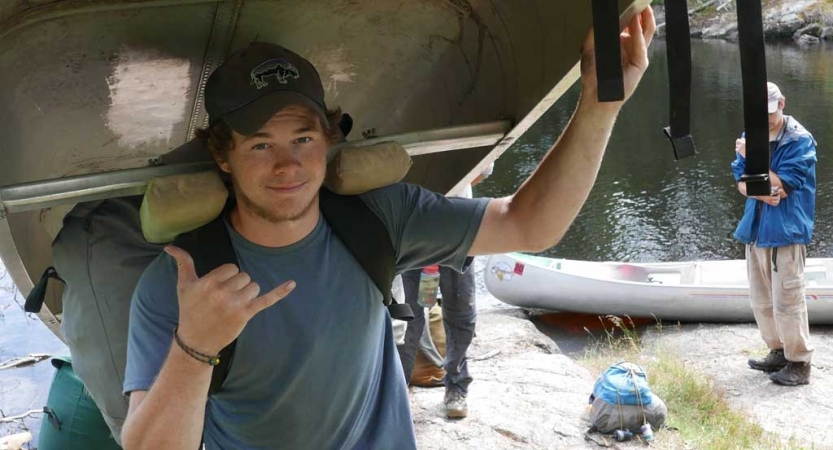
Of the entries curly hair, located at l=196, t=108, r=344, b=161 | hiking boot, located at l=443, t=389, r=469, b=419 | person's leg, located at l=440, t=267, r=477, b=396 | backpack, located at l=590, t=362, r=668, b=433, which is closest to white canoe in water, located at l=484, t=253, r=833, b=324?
backpack, located at l=590, t=362, r=668, b=433

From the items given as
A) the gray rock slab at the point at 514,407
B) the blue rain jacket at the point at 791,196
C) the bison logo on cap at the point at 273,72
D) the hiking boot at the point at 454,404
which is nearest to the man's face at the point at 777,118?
the blue rain jacket at the point at 791,196

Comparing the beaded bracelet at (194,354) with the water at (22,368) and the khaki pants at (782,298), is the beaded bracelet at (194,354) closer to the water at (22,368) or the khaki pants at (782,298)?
the water at (22,368)

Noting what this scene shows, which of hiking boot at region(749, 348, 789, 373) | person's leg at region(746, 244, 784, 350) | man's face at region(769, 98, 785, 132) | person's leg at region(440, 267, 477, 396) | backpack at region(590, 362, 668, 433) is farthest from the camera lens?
hiking boot at region(749, 348, 789, 373)

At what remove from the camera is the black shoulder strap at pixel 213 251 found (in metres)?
1.91

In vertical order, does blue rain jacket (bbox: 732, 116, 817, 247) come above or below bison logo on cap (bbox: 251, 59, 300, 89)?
below

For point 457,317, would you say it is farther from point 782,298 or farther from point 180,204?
point 180,204

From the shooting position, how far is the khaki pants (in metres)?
7.12

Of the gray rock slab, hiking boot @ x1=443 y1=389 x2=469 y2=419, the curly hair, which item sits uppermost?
the curly hair

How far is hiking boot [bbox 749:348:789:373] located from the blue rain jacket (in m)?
1.44

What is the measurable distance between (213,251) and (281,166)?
10.0 inches

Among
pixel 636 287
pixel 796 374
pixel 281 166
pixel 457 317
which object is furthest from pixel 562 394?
pixel 281 166

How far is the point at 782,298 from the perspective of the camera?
23.8 feet

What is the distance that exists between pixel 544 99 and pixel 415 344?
10.9ft

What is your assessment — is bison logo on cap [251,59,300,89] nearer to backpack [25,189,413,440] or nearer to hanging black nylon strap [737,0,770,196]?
backpack [25,189,413,440]
